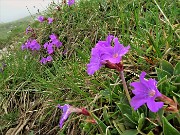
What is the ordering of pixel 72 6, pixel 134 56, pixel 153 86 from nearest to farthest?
1. pixel 153 86
2. pixel 134 56
3. pixel 72 6

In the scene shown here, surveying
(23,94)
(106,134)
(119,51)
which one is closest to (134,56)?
(106,134)

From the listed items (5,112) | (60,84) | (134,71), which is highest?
(134,71)

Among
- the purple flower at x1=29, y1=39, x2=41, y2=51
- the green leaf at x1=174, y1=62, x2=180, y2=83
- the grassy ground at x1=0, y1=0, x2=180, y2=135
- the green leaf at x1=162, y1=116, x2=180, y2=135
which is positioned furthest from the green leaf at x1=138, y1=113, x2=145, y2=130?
the purple flower at x1=29, y1=39, x2=41, y2=51

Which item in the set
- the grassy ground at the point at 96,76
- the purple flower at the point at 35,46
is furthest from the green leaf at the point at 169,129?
the purple flower at the point at 35,46

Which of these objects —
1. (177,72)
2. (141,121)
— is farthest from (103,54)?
(177,72)

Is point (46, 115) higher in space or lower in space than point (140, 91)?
lower

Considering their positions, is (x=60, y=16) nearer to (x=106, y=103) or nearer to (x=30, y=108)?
(x=30, y=108)

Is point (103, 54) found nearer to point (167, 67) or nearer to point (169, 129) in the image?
point (169, 129)

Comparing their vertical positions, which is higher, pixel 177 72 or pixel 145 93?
pixel 145 93
